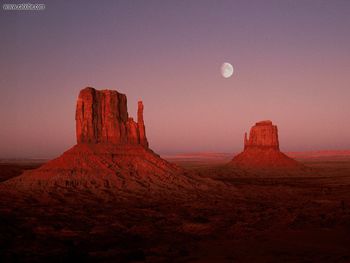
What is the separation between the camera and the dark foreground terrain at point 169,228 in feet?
68.9

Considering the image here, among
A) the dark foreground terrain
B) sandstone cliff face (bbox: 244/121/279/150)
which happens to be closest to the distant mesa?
sandstone cliff face (bbox: 244/121/279/150)

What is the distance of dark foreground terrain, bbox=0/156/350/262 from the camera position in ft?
68.9

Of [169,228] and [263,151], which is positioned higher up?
[263,151]

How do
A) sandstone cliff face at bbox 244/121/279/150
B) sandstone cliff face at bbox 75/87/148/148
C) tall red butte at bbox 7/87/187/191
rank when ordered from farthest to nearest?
1. sandstone cliff face at bbox 244/121/279/150
2. sandstone cliff face at bbox 75/87/148/148
3. tall red butte at bbox 7/87/187/191

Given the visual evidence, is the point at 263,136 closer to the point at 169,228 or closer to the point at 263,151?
the point at 263,151

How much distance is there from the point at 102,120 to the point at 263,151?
77310mm

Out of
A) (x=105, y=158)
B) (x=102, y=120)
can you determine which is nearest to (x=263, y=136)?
(x=102, y=120)

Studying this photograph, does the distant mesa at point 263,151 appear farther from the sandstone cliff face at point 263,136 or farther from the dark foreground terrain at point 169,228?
the dark foreground terrain at point 169,228

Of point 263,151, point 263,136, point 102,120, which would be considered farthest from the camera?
point 263,136

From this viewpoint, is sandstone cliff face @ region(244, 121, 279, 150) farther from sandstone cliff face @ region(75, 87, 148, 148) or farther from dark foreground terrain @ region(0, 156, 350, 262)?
dark foreground terrain @ region(0, 156, 350, 262)

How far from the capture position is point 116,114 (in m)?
61.4

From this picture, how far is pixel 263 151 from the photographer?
12594 centimetres

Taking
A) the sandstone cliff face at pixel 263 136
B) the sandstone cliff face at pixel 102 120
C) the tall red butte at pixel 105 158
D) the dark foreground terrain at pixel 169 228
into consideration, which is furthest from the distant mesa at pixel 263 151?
the dark foreground terrain at pixel 169 228

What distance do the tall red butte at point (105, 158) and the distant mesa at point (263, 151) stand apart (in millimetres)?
62989
